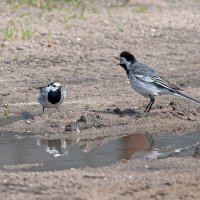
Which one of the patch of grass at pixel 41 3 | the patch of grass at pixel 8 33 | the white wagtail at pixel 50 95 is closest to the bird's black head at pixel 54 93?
the white wagtail at pixel 50 95

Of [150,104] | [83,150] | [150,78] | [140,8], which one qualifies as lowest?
[140,8]

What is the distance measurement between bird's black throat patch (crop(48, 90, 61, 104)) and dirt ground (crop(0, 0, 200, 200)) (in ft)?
0.72

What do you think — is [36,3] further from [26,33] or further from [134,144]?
[134,144]

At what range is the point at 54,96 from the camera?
11.9 m

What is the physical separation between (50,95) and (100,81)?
91.1 inches

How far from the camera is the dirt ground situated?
8508 millimetres

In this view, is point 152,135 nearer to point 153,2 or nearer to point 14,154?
point 14,154

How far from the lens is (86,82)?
1403cm

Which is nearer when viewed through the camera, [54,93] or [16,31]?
[54,93]

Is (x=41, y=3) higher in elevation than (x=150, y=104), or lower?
lower

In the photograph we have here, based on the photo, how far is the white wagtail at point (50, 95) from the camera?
12.0 m

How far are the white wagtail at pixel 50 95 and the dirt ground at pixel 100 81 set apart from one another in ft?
0.56

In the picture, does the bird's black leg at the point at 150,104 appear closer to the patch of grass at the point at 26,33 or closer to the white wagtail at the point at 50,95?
the white wagtail at the point at 50,95

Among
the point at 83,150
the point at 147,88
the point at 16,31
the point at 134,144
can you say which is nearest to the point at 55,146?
the point at 83,150
